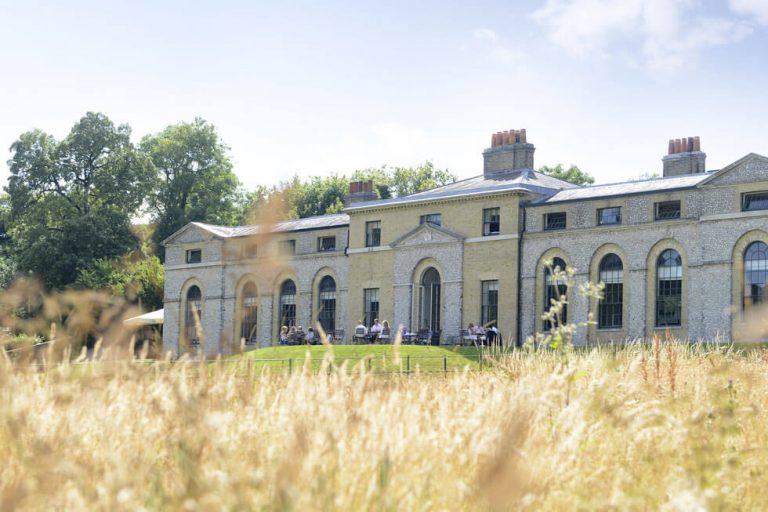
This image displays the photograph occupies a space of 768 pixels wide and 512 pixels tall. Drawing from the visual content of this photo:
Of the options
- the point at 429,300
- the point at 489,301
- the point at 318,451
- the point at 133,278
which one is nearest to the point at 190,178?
the point at 133,278

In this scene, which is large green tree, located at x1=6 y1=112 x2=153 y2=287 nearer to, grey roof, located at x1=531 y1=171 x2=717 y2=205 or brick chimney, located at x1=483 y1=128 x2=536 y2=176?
brick chimney, located at x1=483 y1=128 x2=536 y2=176

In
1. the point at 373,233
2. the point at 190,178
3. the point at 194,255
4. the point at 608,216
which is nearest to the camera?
the point at 608,216

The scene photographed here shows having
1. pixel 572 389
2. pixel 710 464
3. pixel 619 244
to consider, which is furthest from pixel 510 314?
pixel 710 464

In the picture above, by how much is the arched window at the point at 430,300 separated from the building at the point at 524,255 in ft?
Result: 0.17

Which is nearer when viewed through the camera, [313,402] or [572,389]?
[313,402]

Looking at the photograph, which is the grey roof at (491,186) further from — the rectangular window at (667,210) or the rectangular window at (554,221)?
the rectangular window at (667,210)

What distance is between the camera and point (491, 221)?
4131 centimetres

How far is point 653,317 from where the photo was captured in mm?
36438

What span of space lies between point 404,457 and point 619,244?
32.7 meters

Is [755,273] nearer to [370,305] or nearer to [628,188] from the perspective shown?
[628,188]

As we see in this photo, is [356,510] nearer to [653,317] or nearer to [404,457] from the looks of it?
[404,457]

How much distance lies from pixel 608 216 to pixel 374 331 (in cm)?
1034

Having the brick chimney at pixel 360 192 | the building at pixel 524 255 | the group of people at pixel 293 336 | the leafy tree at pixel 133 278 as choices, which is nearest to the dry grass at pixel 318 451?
the building at pixel 524 255

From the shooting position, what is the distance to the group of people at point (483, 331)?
126ft
